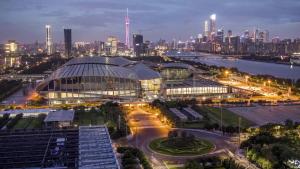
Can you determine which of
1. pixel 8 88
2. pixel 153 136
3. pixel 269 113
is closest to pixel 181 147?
pixel 153 136

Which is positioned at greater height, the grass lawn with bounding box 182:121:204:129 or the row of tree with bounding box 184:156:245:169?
the grass lawn with bounding box 182:121:204:129

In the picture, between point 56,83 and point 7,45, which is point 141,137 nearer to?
point 56,83

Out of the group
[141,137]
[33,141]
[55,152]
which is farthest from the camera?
[141,137]

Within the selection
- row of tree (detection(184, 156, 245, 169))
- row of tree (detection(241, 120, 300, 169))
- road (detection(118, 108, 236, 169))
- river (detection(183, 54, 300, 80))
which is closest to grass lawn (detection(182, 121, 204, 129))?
road (detection(118, 108, 236, 169))

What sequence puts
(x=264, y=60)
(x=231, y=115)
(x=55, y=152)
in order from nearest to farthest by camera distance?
(x=55, y=152) → (x=231, y=115) → (x=264, y=60)

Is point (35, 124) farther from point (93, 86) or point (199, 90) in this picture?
point (199, 90)

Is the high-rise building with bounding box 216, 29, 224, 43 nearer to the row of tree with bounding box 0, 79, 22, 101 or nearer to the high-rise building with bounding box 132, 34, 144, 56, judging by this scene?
the high-rise building with bounding box 132, 34, 144, 56

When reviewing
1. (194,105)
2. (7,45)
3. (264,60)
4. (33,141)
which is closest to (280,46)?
(264,60)
